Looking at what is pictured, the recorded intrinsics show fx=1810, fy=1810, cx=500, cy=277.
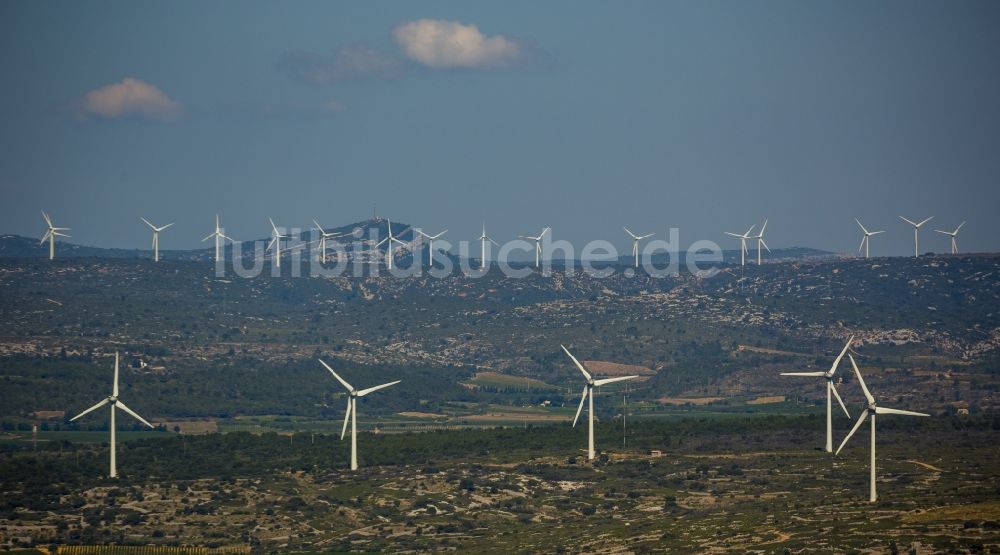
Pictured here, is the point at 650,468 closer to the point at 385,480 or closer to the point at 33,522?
the point at 385,480

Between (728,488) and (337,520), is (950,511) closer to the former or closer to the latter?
(728,488)

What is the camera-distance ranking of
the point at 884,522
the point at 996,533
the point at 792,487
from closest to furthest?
the point at 996,533, the point at 884,522, the point at 792,487

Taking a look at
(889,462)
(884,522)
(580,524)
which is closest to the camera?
(884,522)

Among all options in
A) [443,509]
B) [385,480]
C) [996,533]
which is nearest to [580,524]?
[443,509]

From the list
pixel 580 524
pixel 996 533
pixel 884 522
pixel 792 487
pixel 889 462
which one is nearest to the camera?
pixel 996 533

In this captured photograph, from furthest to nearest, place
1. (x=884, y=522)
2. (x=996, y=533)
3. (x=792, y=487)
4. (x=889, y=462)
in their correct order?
(x=889, y=462) → (x=792, y=487) → (x=884, y=522) → (x=996, y=533)

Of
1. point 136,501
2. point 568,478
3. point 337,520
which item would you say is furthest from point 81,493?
point 568,478

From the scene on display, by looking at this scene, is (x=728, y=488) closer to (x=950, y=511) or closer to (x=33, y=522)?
(x=950, y=511)

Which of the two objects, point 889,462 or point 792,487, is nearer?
point 792,487

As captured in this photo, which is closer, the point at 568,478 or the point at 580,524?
the point at 580,524
